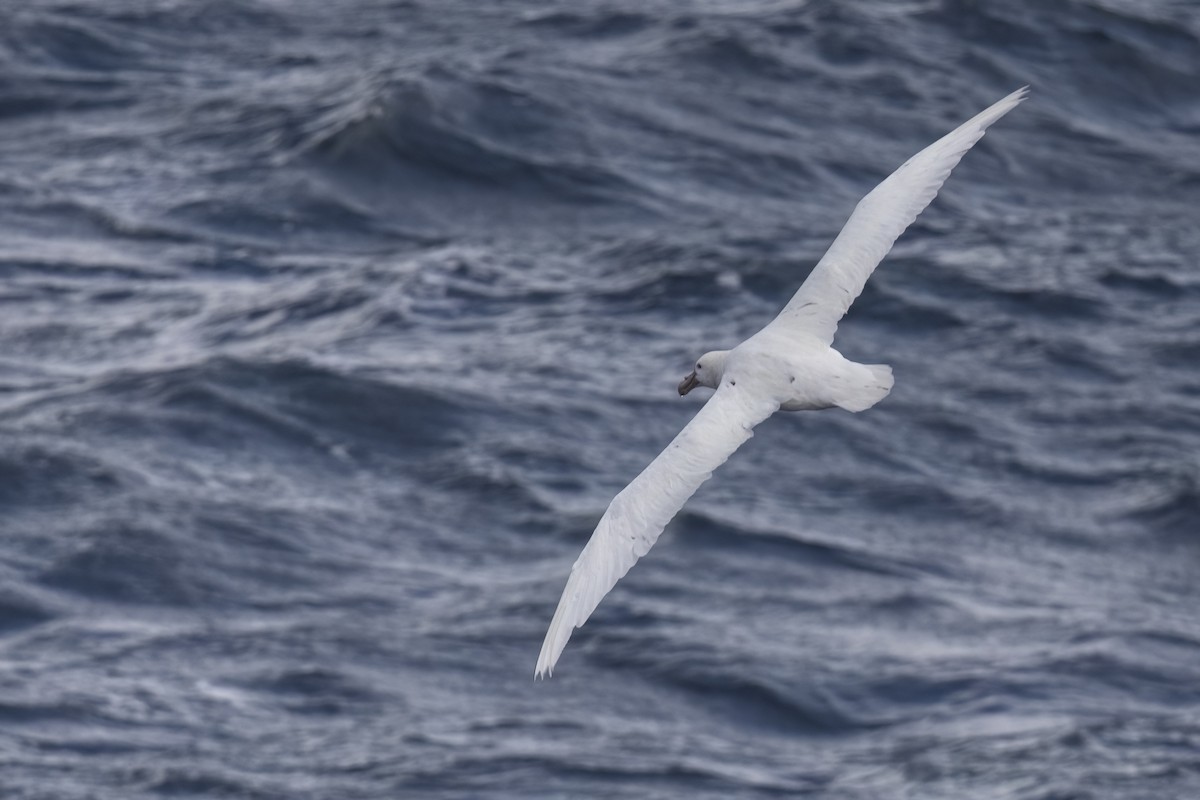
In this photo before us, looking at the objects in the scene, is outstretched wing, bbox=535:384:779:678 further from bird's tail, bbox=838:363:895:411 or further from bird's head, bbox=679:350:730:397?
bird's head, bbox=679:350:730:397

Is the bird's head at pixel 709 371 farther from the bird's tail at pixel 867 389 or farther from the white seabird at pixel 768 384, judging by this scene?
the bird's tail at pixel 867 389

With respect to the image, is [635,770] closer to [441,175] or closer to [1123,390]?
[1123,390]

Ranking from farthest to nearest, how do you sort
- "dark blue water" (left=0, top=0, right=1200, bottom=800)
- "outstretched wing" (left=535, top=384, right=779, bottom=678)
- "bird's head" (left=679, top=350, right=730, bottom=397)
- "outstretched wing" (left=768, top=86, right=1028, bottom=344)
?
"dark blue water" (left=0, top=0, right=1200, bottom=800) < "outstretched wing" (left=768, top=86, right=1028, bottom=344) < "bird's head" (left=679, top=350, right=730, bottom=397) < "outstretched wing" (left=535, top=384, right=779, bottom=678)

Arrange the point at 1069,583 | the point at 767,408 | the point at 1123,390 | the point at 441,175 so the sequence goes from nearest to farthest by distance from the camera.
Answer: the point at 767,408, the point at 1069,583, the point at 1123,390, the point at 441,175

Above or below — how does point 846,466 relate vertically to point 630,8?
below

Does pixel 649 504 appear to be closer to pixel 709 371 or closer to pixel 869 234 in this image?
pixel 709 371

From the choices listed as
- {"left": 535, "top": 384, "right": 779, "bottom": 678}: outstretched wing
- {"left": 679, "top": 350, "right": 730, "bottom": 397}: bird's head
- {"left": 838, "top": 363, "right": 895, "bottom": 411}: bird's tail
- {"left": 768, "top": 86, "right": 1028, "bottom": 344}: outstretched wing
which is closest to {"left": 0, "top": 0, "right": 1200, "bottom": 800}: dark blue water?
{"left": 679, "top": 350, "right": 730, "bottom": 397}: bird's head

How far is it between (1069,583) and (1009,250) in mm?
5254

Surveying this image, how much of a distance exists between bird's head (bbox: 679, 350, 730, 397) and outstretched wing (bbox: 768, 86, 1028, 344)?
1.01ft

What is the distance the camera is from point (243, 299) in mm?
25328

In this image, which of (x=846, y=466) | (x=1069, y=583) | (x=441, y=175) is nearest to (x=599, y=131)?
(x=441, y=175)

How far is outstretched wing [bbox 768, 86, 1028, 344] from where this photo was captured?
1040cm

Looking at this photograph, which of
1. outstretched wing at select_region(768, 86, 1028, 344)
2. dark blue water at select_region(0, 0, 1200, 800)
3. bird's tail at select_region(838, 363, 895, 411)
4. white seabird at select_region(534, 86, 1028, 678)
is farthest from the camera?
dark blue water at select_region(0, 0, 1200, 800)

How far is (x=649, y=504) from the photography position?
9359 millimetres
